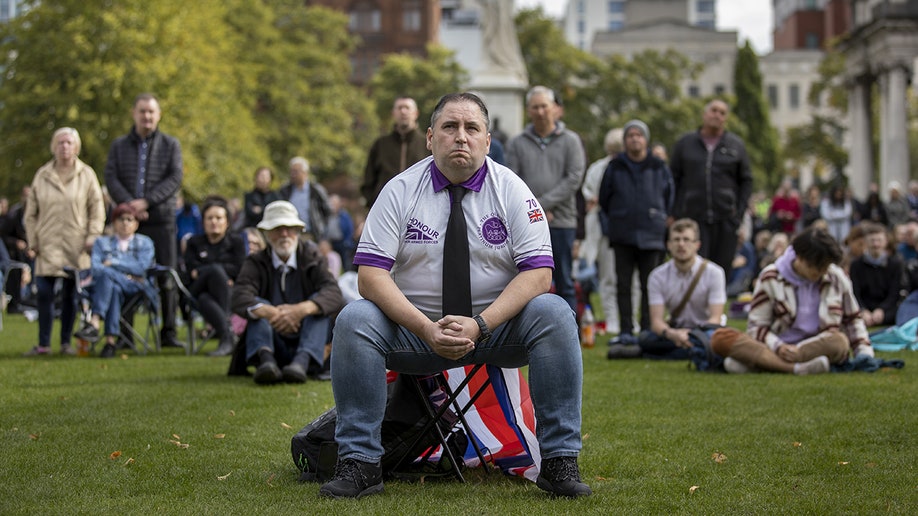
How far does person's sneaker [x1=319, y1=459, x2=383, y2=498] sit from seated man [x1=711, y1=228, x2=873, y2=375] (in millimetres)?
5714

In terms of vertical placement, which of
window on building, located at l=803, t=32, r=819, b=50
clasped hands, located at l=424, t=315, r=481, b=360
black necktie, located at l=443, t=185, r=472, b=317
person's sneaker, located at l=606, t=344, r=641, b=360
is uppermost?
window on building, located at l=803, t=32, r=819, b=50

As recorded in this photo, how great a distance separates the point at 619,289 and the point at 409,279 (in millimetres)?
8012

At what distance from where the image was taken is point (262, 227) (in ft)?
35.6

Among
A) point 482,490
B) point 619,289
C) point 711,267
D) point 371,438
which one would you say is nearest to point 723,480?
point 482,490

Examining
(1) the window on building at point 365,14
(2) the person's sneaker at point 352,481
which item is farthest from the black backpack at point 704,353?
(1) the window on building at point 365,14

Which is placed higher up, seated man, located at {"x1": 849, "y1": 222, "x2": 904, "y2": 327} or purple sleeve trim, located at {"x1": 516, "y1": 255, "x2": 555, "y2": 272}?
purple sleeve trim, located at {"x1": 516, "y1": 255, "x2": 555, "y2": 272}

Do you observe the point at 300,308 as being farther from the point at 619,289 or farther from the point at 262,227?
the point at 619,289

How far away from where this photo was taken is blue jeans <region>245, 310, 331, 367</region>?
1089 cm

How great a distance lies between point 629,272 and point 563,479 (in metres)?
8.39

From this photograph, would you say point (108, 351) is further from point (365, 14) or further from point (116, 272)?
point (365, 14)

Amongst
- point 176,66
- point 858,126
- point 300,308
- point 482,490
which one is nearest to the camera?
point 482,490

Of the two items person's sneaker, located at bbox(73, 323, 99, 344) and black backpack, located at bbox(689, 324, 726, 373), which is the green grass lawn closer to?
black backpack, located at bbox(689, 324, 726, 373)

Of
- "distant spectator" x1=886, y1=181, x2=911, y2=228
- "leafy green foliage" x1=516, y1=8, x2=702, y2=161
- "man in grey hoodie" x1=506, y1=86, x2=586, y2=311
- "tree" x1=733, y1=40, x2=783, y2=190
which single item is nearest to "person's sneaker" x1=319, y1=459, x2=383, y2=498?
"man in grey hoodie" x1=506, y1=86, x2=586, y2=311

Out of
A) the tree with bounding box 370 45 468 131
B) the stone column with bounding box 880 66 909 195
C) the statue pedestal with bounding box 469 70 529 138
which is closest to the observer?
the statue pedestal with bounding box 469 70 529 138
